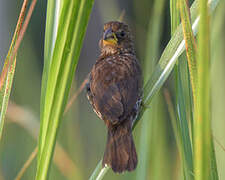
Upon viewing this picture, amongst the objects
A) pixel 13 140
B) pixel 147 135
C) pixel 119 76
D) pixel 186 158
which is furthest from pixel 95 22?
pixel 186 158

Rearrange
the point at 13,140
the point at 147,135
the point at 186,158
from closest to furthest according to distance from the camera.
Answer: the point at 186,158
the point at 147,135
the point at 13,140

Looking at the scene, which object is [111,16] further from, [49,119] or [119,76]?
[49,119]

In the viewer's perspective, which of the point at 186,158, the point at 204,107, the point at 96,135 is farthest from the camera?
the point at 96,135

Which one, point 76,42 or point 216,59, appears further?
point 216,59

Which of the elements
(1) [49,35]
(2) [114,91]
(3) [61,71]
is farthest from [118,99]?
(3) [61,71]

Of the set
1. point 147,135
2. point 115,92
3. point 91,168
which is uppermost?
point 115,92

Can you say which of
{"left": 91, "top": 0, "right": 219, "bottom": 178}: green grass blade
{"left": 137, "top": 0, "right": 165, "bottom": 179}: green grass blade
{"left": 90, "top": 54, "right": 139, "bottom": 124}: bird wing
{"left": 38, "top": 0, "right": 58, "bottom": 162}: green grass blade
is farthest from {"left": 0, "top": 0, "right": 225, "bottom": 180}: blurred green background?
{"left": 38, "top": 0, "right": 58, "bottom": 162}: green grass blade
